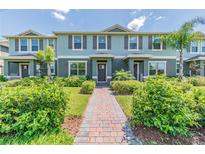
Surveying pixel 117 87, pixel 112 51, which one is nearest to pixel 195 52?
pixel 112 51

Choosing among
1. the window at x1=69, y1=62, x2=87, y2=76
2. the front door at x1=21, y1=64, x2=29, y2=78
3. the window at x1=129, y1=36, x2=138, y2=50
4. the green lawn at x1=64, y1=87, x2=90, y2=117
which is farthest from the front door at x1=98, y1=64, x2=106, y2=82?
the green lawn at x1=64, y1=87, x2=90, y2=117

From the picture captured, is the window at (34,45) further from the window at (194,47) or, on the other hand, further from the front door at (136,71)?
the window at (194,47)

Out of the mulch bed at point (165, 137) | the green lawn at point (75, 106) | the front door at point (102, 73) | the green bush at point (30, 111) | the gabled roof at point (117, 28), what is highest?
the gabled roof at point (117, 28)

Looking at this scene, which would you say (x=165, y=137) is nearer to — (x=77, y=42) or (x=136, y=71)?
(x=136, y=71)

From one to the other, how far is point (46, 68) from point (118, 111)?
634 inches

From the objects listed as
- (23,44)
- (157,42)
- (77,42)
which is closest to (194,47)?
(157,42)

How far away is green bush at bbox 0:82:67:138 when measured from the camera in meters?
4.52

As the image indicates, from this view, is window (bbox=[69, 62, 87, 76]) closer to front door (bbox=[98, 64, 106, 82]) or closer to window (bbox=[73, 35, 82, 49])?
front door (bbox=[98, 64, 106, 82])

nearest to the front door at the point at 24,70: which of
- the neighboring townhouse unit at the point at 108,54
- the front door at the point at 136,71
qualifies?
the neighboring townhouse unit at the point at 108,54

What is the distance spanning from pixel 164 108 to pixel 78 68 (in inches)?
616

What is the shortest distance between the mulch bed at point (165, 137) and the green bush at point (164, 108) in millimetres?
162

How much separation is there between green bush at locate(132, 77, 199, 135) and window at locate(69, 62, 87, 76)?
14676 mm

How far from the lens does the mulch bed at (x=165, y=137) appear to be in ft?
14.3

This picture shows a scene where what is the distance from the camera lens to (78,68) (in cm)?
1952
